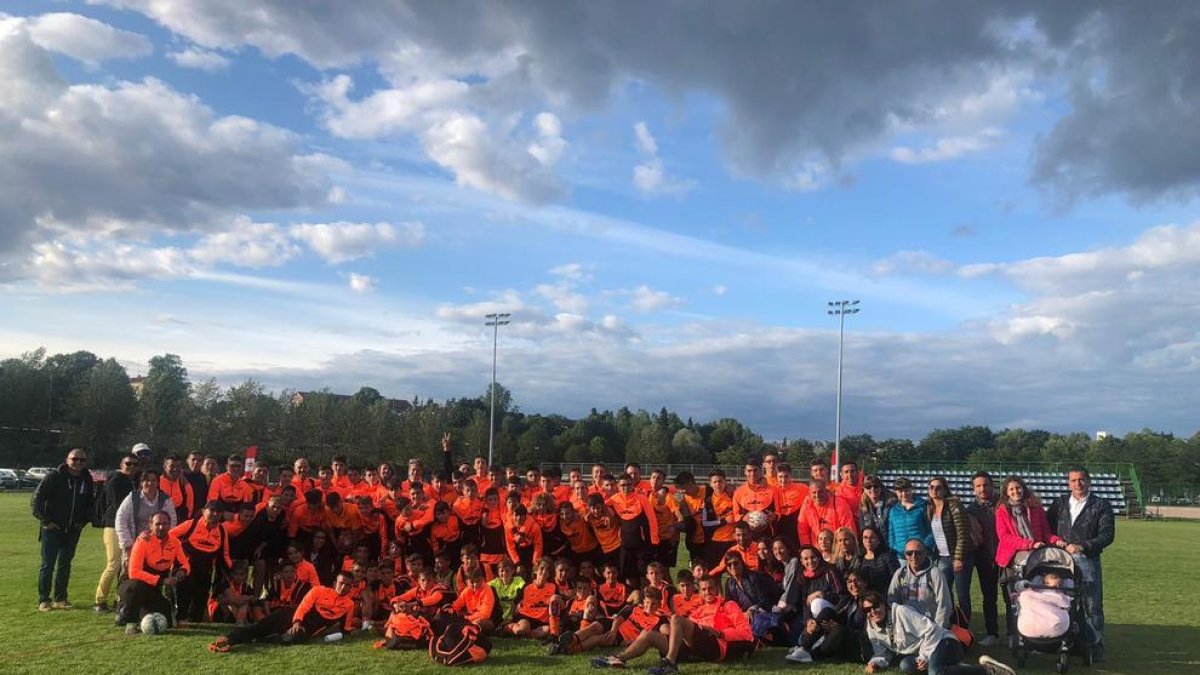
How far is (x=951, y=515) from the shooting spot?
329 inches

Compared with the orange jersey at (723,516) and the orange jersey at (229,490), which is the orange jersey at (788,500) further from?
the orange jersey at (229,490)

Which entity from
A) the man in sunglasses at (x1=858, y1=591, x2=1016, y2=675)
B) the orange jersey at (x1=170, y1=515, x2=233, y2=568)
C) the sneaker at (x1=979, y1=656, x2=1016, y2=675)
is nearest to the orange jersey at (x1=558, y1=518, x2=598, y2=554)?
the man in sunglasses at (x1=858, y1=591, x2=1016, y2=675)

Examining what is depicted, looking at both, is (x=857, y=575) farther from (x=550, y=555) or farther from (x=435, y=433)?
(x=435, y=433)

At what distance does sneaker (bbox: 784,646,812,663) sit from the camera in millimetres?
7481

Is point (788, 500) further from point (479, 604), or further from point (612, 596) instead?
point (479, 604)

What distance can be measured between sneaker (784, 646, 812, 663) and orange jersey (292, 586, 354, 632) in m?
4.43

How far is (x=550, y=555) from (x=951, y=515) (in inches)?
171

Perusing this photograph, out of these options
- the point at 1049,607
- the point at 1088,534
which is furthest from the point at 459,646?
the point at 1088,534

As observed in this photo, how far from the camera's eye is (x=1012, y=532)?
8266mm

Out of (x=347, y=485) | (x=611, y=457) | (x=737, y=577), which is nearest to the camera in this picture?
(x=737, y=577)

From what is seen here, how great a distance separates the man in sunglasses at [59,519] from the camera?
957 centimetres

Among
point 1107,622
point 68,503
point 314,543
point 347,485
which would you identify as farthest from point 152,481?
point 1107,622

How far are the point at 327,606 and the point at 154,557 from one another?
197cm

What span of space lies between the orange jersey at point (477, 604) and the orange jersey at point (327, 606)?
115 centimetres
